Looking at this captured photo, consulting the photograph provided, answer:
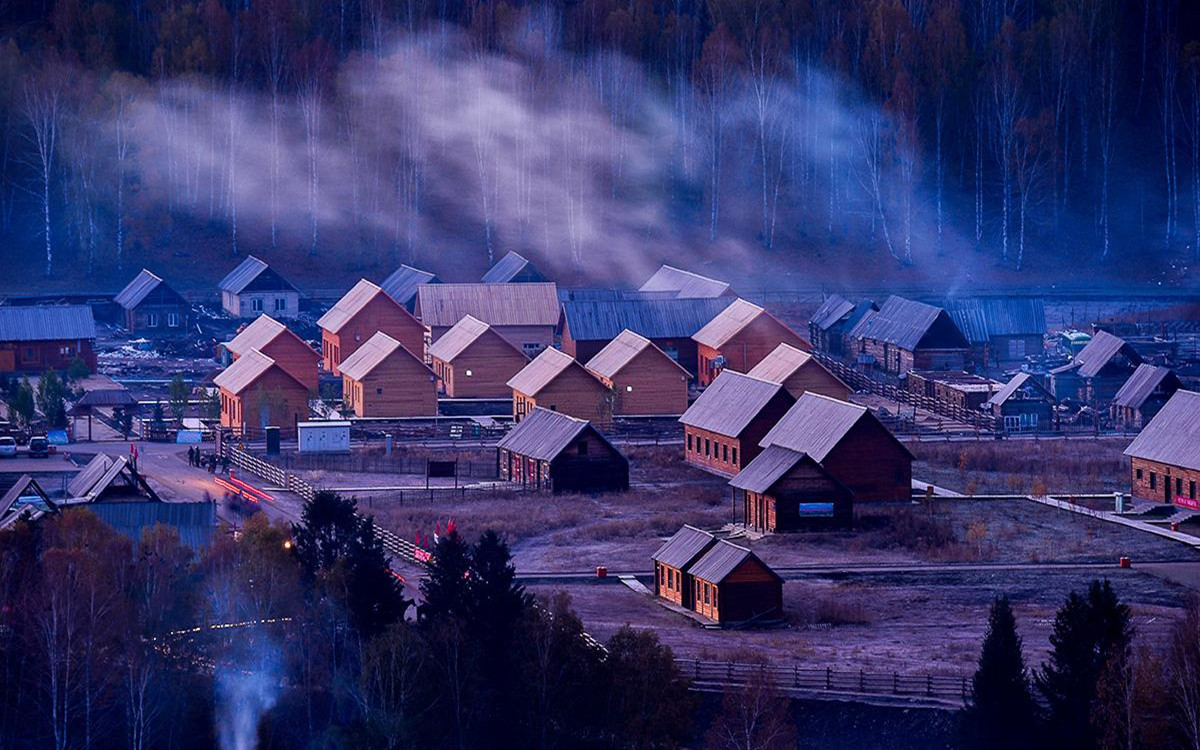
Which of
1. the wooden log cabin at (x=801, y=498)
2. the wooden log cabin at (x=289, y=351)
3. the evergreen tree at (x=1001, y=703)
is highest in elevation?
the wooden log cabin at (x=289, y=351)

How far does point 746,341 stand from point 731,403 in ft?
41.5

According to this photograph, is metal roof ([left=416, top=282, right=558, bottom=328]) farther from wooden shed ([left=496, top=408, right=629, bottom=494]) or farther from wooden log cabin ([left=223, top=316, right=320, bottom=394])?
wooden shed ([left=496, top=408, right=629, bottom=494])

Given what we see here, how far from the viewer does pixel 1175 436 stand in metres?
47.9

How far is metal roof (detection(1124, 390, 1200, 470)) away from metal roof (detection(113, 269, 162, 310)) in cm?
4074

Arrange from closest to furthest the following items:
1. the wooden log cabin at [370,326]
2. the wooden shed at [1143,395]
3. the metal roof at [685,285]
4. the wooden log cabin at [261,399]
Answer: the wooden log cabin at [261,399], the wooden shed at [1143,395], the wooden log cabin at [370,326], the metal roof at [685,285]

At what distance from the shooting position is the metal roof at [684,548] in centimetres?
3881

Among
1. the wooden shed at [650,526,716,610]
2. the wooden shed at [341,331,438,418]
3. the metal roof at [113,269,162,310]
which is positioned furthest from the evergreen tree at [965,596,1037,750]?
the metal roof at [113,269,162,310]

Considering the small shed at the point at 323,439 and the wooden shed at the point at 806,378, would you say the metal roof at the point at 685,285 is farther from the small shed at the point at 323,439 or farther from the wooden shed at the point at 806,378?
the small shed at the point at 323,439

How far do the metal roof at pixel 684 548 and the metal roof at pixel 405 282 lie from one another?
3855 cm

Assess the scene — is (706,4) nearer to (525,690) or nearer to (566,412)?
(566,412)

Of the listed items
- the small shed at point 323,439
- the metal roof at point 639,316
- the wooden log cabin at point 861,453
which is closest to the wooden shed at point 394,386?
the small shed at point 323,439

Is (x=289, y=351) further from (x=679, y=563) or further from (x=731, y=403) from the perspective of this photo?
(x=679, y=563)

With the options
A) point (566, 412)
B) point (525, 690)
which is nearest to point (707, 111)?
point (566, 412)

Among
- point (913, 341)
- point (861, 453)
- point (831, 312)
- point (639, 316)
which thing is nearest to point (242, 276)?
point (639, 316)
